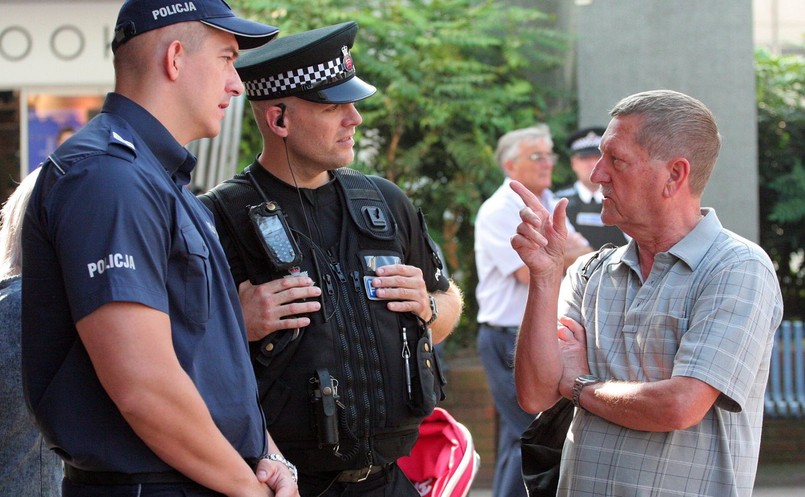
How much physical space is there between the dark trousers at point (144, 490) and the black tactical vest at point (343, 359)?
0.72 metres

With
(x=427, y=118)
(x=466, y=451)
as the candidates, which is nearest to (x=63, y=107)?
(x=427, y=118)

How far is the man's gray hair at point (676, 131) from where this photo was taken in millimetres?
2891

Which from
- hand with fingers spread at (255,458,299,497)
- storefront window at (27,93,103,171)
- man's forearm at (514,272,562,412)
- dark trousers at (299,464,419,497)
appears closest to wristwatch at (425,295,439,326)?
man's forearm at (514,272,562,412)

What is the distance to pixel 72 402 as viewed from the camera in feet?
7.09

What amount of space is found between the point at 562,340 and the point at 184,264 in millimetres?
1307

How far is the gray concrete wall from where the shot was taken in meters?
7.98

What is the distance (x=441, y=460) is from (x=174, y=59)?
1788mm

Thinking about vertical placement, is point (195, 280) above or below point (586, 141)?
above

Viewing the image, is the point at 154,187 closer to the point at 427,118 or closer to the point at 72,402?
the point at 72,402

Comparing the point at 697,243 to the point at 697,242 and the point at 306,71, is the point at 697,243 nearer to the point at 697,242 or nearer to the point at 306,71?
the point at 697,242

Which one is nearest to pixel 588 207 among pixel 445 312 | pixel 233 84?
pixel 445 312

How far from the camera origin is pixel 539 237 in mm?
2967

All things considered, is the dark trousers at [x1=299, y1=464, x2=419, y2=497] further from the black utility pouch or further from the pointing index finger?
the pointing index finger

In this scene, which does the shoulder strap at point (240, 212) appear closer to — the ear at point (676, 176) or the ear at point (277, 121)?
the ear at point (277, 121)
